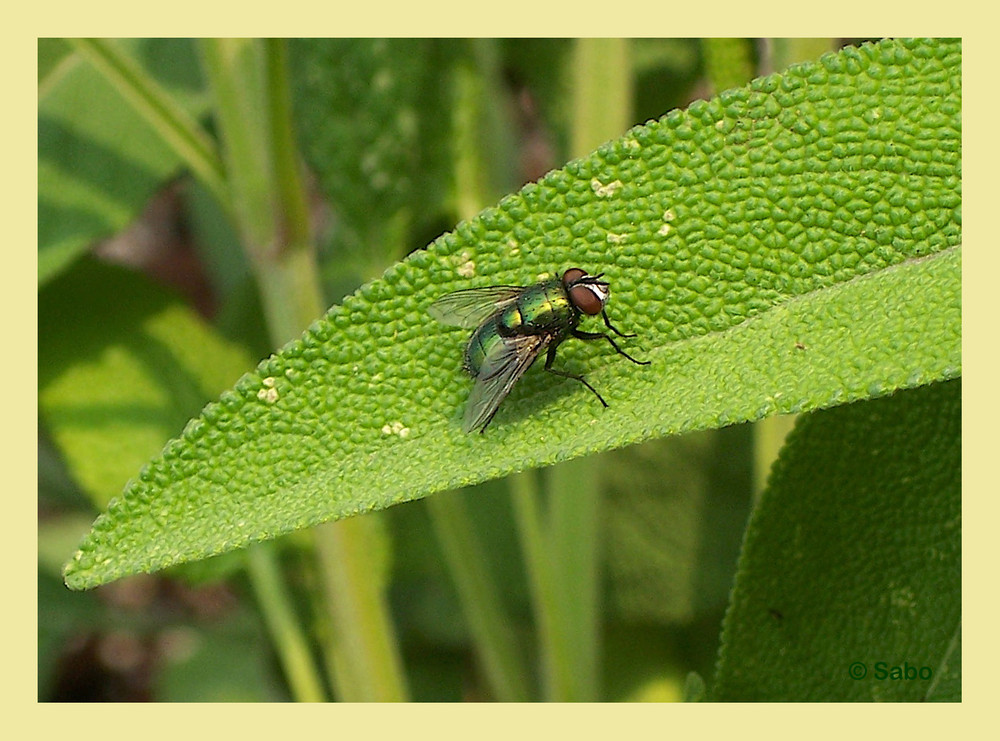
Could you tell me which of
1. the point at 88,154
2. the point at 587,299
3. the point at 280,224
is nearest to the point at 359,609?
the point at 280,224

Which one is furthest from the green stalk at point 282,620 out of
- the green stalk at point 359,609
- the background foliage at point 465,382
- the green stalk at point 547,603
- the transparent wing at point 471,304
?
the transparent wing at point 471,304

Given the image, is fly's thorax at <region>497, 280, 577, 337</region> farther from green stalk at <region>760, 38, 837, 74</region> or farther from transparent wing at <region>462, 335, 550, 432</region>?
green stalk at <region>760, 38, 837, 74</region>

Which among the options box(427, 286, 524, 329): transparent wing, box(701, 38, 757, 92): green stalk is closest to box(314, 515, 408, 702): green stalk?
box(427, 286, 524, 329): transparent wing

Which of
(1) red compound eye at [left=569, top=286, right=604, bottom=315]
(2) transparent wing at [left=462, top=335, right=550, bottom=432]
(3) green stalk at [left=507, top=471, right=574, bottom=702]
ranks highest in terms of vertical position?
(1) red compound eye at [left=569, top=286, right=604, bottom=315]

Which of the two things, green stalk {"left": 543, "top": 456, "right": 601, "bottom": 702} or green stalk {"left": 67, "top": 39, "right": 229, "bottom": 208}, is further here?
green stalk {"left": 543, "top": 456, "right": 601, "bottom": 702}

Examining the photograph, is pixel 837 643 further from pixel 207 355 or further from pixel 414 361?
pixel 207 355

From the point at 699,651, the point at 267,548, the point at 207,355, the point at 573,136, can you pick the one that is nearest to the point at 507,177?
the point at 573,136

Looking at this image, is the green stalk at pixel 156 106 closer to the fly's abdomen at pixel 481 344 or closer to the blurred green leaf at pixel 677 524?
the fly's abdomen at pixel 481 344
